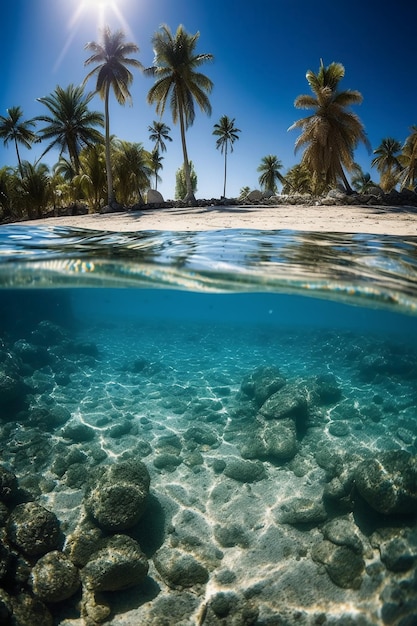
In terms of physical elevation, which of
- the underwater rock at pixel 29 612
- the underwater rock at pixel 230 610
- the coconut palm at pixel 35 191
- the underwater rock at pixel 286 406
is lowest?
the underwater rock at pixel 230 610

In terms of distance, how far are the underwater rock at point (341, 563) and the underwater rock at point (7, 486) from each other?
6553 mm

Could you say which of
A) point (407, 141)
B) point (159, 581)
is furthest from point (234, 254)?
point (407, 141)

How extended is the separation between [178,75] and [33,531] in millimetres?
30063

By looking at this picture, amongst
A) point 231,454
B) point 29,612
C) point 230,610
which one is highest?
point 231,454

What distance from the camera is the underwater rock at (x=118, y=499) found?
7.01 meters

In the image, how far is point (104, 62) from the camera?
27125 mm

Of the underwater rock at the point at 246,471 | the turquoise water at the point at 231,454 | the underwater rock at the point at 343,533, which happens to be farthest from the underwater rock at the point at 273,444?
the underwater rock at the point at 343,533

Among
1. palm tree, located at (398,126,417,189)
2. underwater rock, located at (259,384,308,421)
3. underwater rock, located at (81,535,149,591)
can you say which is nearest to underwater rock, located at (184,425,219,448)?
underwater rock, located at (259,384,308,421)

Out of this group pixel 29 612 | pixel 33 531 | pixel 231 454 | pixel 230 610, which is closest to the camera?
pixel 29 612

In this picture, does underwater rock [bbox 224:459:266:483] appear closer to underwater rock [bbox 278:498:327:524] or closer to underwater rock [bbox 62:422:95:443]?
underwater rock [bbox 278:498:327:524]

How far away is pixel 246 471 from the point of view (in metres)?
8.64

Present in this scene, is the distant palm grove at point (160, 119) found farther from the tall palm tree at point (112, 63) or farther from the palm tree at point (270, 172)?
the palm tree at point (270, 172)

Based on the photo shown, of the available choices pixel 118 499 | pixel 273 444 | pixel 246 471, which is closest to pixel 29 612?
pixel 118 499

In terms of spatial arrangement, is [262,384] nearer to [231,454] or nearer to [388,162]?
[231,454]
